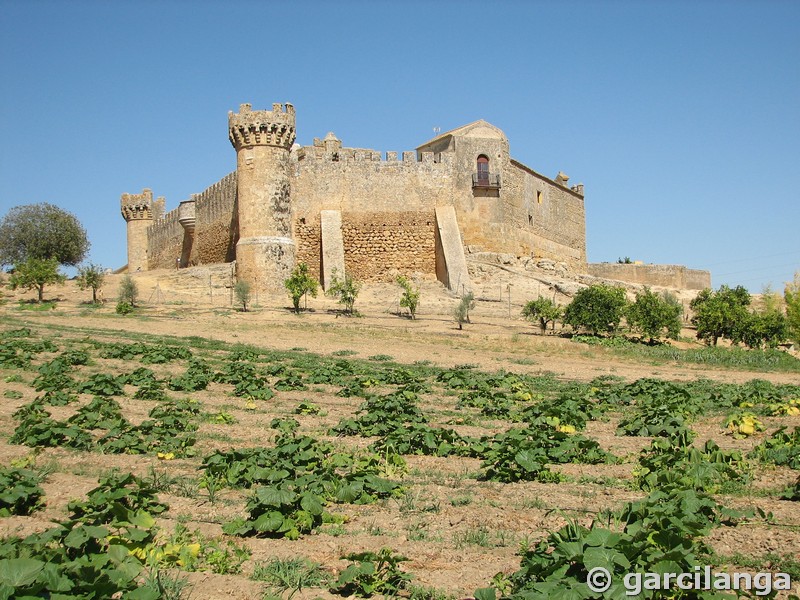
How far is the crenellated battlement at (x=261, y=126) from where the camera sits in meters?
30.6

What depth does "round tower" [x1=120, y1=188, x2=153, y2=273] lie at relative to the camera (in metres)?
46.3

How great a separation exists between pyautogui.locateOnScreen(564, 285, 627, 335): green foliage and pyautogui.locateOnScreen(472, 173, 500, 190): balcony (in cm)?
1095

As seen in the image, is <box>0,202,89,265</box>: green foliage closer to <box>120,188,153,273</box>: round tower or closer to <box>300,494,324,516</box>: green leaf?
<box>120,188,153,273</box>: round tower

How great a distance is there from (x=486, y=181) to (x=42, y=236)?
72.6 ft

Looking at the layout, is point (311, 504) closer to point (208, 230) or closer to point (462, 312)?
point (462, 312)

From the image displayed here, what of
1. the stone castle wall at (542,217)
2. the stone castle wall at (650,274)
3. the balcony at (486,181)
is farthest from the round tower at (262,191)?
the stone castle wall at (650,274)

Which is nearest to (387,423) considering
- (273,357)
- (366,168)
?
(273,357)

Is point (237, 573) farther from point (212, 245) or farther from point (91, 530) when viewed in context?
point (212, 245)

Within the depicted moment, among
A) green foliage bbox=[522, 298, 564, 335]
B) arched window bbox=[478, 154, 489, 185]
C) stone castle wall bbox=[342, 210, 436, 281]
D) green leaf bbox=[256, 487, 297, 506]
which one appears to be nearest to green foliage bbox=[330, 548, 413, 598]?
green leaf bbox=[256, 487, 297, 506]

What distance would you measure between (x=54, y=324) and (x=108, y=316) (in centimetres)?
243

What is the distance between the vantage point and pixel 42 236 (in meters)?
40.9

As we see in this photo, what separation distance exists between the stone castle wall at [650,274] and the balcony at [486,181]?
1170cm

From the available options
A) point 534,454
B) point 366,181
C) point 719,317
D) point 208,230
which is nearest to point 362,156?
point 366,181

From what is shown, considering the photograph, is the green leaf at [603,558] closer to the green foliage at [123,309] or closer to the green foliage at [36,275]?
the green foliage at [123,309]
